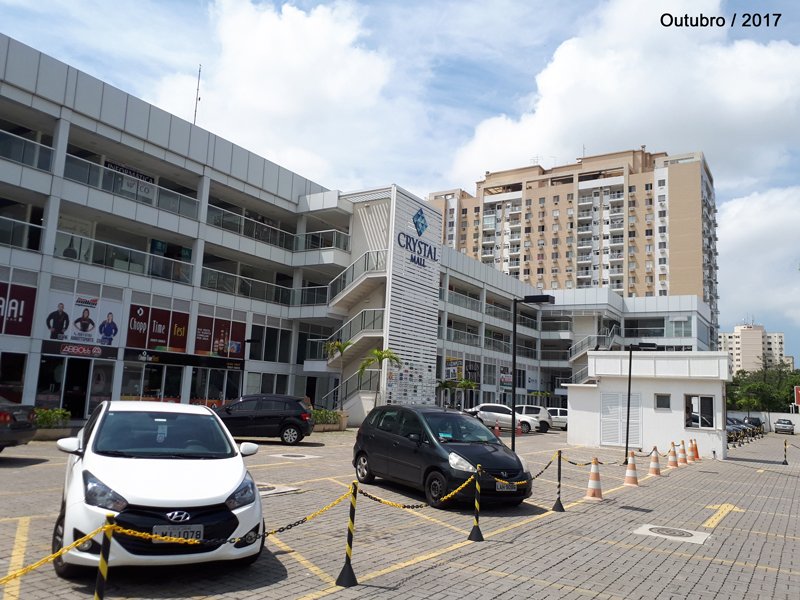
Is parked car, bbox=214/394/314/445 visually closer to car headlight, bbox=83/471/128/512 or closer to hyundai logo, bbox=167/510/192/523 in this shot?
car headlight, bbox=83/471/128/512

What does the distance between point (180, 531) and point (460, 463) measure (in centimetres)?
571

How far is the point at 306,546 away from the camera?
757 centimetres

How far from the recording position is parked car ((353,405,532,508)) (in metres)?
10.3

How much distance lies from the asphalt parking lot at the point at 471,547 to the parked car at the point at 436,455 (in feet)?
1.31

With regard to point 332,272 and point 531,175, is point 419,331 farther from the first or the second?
point 531,175

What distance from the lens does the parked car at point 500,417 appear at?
118ft

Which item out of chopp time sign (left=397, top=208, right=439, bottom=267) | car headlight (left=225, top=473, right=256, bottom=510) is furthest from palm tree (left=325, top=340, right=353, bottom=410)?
car headlight (left=225, top=473, right=256, bottom=510)

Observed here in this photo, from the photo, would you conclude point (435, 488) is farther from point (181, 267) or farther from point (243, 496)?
point (181, 267)

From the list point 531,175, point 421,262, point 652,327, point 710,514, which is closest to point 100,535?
point 710,514

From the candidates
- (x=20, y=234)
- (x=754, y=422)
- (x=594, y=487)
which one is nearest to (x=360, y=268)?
(x=20, y=234)

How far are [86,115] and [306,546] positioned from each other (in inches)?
942

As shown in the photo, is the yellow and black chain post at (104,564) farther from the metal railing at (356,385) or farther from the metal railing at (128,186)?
the metal railing at (356,385)

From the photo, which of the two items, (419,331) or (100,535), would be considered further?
(419,331)

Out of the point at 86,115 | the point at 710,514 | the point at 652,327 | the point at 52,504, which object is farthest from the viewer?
the point at 652,327
